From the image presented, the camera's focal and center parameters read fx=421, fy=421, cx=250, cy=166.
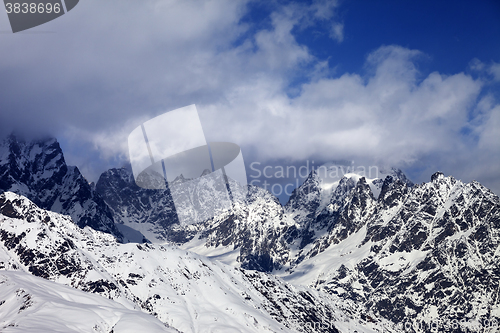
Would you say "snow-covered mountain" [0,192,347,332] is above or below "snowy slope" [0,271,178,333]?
below

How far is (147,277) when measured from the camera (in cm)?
16312

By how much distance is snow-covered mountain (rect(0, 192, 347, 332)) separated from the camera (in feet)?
475

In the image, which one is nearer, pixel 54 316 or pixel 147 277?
pixel 54 316

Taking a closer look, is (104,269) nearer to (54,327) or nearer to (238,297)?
(238,297)

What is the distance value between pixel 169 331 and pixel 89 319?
16.0 metres

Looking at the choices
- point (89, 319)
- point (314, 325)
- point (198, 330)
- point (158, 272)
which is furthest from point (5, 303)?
point (314, 325)

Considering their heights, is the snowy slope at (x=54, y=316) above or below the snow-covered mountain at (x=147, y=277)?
above

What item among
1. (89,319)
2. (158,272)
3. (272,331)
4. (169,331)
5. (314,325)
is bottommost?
(314,325)

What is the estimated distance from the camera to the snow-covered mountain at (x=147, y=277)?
475ft

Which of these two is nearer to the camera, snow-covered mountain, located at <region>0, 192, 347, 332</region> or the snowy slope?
the snowy slope

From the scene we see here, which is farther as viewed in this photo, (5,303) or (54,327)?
(5,303)

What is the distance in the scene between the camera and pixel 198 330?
470ft

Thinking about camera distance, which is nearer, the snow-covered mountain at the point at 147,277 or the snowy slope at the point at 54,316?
the snowy slope at the point at 54,316

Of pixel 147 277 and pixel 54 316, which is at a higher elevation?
pixel 54 316
